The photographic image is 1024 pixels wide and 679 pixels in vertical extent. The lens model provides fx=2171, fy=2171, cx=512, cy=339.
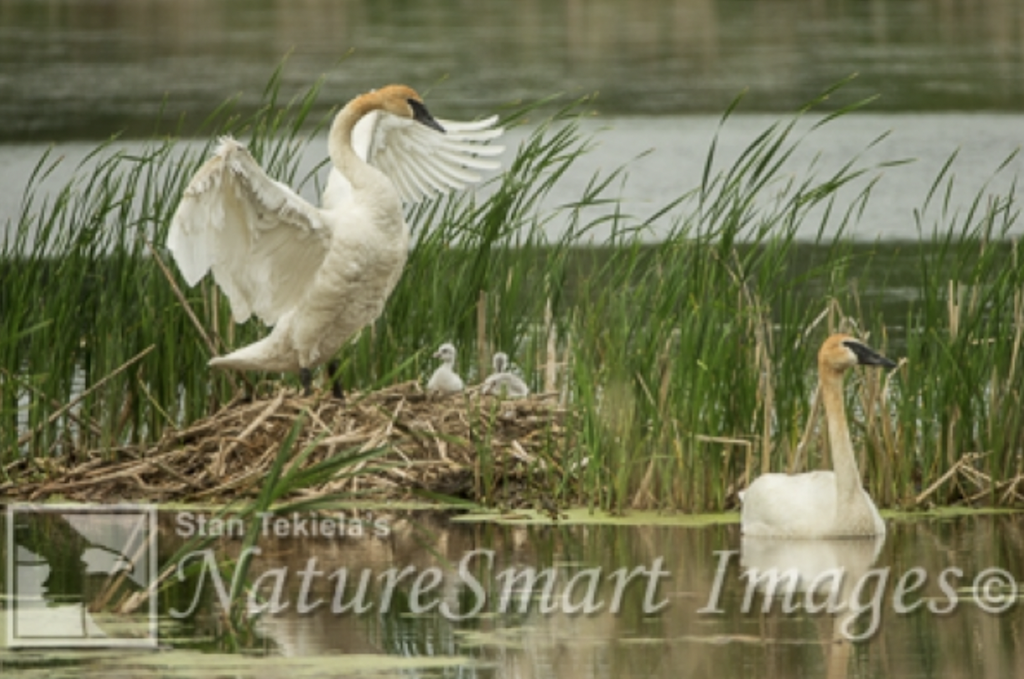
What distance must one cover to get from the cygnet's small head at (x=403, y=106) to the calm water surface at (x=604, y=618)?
2.57 metres

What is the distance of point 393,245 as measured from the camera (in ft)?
33.9

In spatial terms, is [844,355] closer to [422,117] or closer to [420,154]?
[422,117]

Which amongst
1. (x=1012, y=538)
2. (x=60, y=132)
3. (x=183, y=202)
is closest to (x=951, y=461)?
(x=1012, y=538)

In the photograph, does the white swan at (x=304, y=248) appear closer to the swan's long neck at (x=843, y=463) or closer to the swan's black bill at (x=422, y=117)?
the swan's black bill at (x=422, y=117)

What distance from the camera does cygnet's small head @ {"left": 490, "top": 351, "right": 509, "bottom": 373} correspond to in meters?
10.6

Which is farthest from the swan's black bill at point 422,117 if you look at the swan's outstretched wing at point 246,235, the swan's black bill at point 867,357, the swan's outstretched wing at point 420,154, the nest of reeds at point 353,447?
the swan's black bill at point 867,357

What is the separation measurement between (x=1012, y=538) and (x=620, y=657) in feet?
8.52

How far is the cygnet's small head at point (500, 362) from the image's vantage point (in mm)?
10602

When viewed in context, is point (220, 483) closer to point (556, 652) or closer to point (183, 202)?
point (183, 202)

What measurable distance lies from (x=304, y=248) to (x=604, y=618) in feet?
12.0

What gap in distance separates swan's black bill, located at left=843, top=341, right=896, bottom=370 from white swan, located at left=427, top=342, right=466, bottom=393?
2.00 meters

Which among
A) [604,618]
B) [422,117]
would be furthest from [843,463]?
[422,117]
